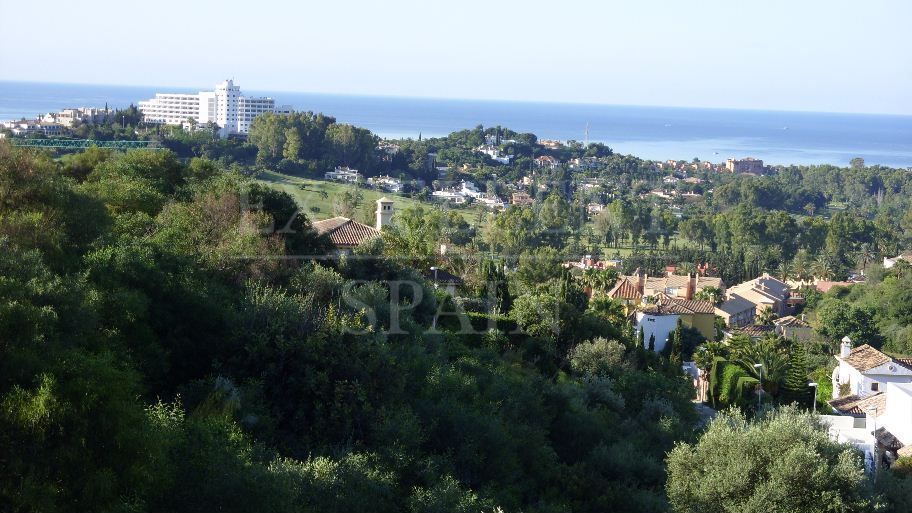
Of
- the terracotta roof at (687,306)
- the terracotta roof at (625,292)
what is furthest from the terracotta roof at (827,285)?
the terracotta roof at (687,306)

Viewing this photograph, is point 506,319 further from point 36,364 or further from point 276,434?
point 36,364

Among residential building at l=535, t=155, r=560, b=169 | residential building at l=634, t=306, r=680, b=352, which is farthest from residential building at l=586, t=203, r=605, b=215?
residential building at l=634, t=306, r=680, b=352

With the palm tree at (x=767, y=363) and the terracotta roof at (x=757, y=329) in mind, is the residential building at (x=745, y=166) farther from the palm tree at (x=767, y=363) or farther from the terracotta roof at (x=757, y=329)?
the palm tree at (x=767, y=363)

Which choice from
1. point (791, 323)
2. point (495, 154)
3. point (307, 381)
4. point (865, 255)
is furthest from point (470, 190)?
point (307, 381)

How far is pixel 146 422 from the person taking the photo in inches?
269

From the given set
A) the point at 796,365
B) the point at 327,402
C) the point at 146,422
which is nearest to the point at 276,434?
the point at 327,402

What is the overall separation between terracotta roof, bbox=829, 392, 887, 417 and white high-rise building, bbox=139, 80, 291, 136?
79.7 m

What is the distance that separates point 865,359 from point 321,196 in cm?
3002

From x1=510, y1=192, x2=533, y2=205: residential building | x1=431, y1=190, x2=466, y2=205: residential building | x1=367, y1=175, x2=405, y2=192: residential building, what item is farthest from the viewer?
x1=510, y1=192, x2=533, y2=205: residential building

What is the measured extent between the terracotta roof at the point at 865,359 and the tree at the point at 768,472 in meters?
13.7

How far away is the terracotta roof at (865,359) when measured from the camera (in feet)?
73.2

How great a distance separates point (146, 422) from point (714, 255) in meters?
49.2

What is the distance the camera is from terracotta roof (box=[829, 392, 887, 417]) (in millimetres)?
18611

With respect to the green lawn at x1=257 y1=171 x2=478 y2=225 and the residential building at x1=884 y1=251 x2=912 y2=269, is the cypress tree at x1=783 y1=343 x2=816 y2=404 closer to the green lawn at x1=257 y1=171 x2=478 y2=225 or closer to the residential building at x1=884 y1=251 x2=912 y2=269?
the green lawn at x1=257 y1=171 x2=478 y2=225
